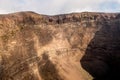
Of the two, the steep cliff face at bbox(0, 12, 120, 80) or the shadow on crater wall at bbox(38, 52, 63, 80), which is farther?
the shadow on crater wall at bbox(38, 52, 63, 80)

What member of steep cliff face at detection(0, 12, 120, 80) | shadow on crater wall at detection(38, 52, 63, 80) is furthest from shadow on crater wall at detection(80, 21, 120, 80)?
shadow on crater wall at detection(38, 52, 63, 80)

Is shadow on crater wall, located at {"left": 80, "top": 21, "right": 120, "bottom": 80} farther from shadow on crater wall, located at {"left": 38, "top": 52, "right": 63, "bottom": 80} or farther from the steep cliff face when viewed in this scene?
shadow on crater wall, located at {"left": 38, "top": 52, "right": 63, "bottom": 80}

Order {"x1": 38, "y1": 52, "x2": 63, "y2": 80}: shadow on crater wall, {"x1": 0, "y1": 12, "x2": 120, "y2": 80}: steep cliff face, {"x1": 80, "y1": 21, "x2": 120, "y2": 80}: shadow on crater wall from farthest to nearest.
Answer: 1. {"x1": 80, "y1": 21, "x2": 120, "y2": 80}: shadow on crater wall
2. {"x1": 38, "y1": 52, "x2": 63, "y2": 80}: shadow on crater wall
3. {"x1": 0, "y1": 12, "x2": 120, "y2": 80}: steep cliff face

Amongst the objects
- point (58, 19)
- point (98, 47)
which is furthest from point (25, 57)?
point (98, 47)

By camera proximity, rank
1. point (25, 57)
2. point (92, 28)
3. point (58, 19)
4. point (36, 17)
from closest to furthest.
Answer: point (25, 57) < point (36, 17) < point (58, 19) < point (92, 28)

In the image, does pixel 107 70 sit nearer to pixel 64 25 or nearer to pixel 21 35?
pixel 64 25

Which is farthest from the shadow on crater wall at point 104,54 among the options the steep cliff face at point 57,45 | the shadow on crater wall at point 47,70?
the shadow on crater wall at point 47,70

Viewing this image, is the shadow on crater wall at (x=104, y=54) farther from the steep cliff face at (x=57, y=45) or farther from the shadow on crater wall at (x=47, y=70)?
the shadow on crater wall at (x=47, y=70)

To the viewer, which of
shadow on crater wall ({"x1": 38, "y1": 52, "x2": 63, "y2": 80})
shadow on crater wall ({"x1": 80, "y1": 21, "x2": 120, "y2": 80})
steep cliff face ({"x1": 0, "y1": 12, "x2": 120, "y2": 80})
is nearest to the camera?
steep cliff face ({"x1": 0, "y1": 12, "x2": 120, "y2": 80})
